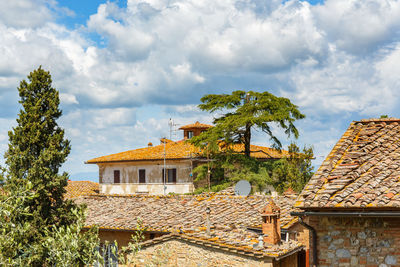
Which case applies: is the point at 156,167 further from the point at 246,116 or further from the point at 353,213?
the point at 353,213

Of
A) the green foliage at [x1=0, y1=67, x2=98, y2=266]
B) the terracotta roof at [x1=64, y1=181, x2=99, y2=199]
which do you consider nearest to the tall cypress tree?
the green foliage at [x1=0, y1=67, x2=98, y2=266]

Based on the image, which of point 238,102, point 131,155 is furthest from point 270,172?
point 131,155

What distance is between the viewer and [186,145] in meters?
43.2

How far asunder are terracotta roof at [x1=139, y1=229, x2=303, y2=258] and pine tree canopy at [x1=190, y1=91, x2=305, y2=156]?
21633mm

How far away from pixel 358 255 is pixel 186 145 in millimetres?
35226

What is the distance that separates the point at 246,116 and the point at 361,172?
26981 mm

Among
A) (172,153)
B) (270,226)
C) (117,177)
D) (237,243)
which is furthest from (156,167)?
(237,243)

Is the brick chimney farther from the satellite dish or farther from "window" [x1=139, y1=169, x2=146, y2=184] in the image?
"window" [x1=139, y1=169, x2=146, y2=184]

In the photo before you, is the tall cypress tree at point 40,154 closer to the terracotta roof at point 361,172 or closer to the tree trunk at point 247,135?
the terracotta roof at point 361,172

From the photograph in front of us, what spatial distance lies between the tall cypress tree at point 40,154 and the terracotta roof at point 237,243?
12.0ft

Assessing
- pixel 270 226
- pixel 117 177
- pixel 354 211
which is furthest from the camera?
pixel 117 177

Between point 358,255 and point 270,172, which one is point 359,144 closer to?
point 358,255

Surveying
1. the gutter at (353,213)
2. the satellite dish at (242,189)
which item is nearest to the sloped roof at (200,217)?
the satellite dish at (242,189)

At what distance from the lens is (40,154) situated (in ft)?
50.6
